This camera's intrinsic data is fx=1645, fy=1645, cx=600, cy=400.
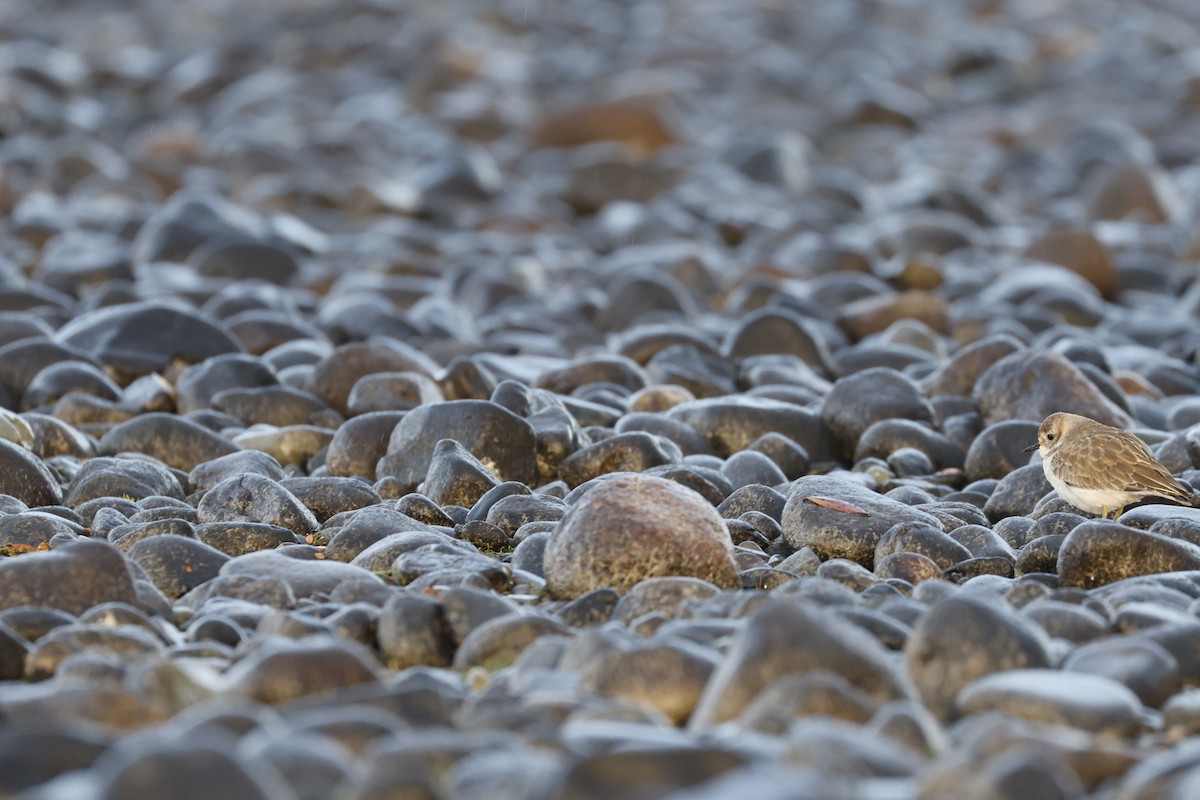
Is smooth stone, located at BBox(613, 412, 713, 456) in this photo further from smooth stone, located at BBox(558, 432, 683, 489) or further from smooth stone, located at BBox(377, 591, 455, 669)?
smooth stone, located at BBox(377, 591, 455, 669)

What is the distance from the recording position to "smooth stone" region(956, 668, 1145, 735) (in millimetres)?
3230

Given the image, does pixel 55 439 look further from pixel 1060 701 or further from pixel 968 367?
pixel 1060 701

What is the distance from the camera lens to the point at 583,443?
5.88 meters

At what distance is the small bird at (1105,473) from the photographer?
4.90m

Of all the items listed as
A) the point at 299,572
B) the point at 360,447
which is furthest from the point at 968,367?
the point at 299,572

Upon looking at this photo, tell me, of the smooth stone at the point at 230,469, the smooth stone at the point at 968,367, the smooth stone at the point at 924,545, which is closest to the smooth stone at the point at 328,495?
the smooth stone at the point at 230,469

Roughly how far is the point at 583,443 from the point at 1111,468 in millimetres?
1857

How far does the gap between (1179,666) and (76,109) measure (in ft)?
45.0

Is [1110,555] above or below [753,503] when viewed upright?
above

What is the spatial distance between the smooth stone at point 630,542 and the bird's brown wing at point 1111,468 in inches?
47.5

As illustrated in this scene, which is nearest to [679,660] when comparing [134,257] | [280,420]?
[280,420]

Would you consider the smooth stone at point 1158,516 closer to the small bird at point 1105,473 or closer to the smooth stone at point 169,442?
the small bird at point 1105,473

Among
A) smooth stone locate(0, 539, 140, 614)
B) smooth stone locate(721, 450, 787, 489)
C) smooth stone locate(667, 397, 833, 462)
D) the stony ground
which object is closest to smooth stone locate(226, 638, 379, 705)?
the stony ground

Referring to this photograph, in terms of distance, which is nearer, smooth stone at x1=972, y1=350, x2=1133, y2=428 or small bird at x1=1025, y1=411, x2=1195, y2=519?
small bird at x1=1025, y1=411, x2=1195, y2=519
